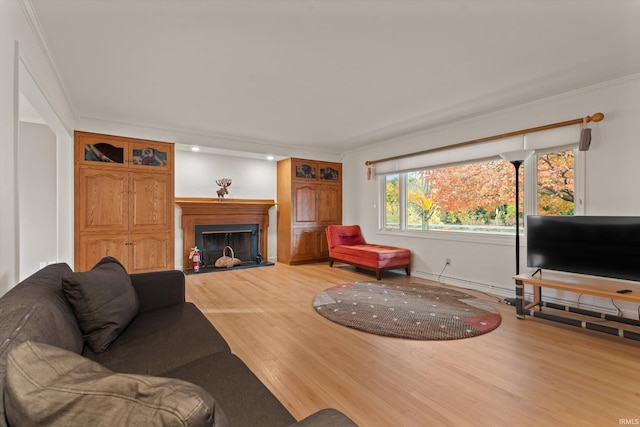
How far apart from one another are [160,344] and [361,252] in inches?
155

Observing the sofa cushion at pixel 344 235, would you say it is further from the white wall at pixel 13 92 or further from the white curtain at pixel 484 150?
the white wall at pixel 13 92

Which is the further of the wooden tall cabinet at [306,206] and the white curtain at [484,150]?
the wooden tall cabinet at [306,206]

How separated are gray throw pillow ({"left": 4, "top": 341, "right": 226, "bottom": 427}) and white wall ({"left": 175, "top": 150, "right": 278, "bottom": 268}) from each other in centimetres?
540

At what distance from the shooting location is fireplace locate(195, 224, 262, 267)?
5864 millimetres

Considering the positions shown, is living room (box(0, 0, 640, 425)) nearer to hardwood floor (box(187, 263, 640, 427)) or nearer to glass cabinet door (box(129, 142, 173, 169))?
hardwood floor (box(187, 263, 640, 427))

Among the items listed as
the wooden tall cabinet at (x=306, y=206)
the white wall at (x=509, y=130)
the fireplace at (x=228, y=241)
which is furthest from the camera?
the wooden tall cabinet at (x=306, y=206)

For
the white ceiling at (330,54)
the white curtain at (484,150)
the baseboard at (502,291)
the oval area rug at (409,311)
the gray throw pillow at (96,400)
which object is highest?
the white ceiling at (330,54)

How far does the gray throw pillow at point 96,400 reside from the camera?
53 cm

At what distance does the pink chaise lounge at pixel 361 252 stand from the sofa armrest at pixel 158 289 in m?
3.23

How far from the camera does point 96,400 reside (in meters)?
0.57

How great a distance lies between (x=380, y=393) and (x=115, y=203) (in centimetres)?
451

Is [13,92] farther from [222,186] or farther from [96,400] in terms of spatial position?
[222,186]

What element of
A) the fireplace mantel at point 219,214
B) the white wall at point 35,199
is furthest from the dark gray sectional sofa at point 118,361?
the fireplace mantel at point 219,214

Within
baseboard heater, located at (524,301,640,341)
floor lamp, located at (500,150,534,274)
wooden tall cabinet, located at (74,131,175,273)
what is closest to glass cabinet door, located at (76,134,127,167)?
wooden tall cabinet, located at (74,131,175,273)
